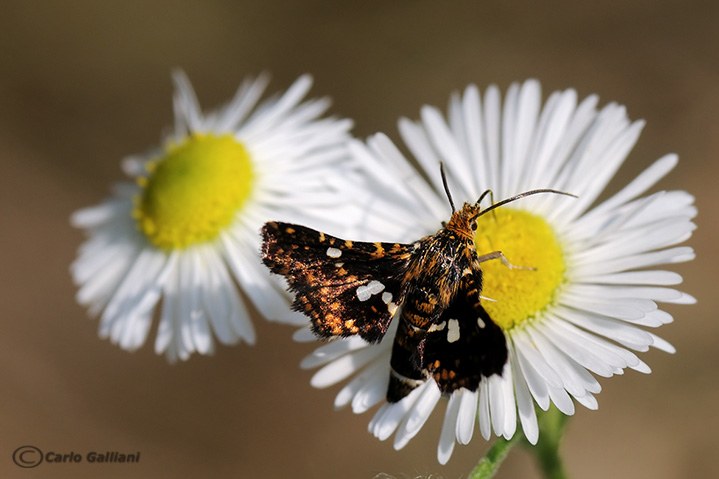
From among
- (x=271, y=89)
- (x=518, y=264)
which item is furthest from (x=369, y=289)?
(x=271, y=89)

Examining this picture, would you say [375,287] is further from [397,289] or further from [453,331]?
[453,331]

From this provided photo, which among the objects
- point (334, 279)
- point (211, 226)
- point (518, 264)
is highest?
point (211, 226)

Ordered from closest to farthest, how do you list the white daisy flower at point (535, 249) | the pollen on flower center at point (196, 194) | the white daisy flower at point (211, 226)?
the white daisy flower at point (535, 249)
the white daisy flower at point (211, 226)
the pollen on flower center at point (196, 194)

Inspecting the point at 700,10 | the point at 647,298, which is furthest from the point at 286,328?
the point at 700,10

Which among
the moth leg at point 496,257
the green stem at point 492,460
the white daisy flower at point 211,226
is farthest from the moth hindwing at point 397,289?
the white daisy flower at point 211,226

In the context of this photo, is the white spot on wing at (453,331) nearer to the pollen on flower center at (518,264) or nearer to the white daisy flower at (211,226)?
the pollen on flower center at (518,264)

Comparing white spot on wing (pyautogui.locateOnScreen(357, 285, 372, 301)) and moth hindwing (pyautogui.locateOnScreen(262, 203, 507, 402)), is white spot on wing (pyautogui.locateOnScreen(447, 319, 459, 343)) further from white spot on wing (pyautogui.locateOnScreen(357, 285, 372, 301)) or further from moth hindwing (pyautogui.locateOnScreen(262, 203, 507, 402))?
white spot on wing (pyautogui.locateOnScreen(357, 285, 372, 301))

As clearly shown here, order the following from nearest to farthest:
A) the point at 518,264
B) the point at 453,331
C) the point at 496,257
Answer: the point at 453,331 → the point at 496,257 → the point at 518,264

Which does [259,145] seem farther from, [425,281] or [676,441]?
[676,441]
